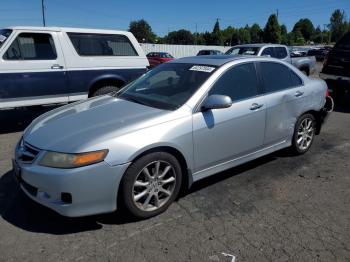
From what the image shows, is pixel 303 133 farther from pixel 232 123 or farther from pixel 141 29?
pixel 141 29

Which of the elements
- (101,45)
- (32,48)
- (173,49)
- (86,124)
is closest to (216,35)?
(173,49)

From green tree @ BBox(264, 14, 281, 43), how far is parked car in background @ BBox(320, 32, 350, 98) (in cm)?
7949

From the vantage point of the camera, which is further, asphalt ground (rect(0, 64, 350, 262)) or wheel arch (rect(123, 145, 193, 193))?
wheel arch (rect(123, 145, 193, 193))

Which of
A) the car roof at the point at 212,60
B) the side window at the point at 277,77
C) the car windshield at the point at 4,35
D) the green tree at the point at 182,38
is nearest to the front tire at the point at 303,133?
the side window at the point at 277,77

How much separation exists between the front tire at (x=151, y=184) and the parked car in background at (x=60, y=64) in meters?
4.28

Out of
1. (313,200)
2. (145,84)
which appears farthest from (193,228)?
(145,84)

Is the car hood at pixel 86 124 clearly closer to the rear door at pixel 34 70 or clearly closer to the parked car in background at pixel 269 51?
the rear door at pixel 34 70

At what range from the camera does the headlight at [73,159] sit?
10.2 ft

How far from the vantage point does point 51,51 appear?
280 inches

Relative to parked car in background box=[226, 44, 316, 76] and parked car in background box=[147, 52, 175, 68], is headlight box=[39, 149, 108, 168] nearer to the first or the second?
parked car in background box=[226, 44, 316, 76]

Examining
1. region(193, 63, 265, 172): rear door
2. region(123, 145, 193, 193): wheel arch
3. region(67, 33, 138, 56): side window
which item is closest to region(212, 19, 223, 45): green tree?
region(67, 33, 138, 56): side window

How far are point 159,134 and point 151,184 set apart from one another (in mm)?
503

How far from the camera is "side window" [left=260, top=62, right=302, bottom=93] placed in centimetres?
470

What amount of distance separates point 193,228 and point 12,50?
5.13m
